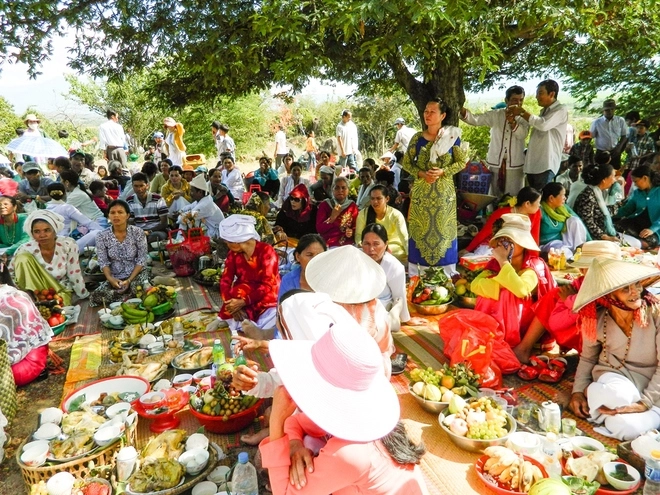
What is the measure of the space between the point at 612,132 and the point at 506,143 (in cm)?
520

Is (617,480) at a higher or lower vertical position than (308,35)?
lower

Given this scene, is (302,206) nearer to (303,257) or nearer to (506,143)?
(506,143)

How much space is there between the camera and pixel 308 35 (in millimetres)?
4141

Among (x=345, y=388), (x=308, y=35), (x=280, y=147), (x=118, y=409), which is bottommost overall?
(x=118, y=409)

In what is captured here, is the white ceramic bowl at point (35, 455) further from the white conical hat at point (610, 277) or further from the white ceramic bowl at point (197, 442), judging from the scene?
the white conical hat at point (610, 277)

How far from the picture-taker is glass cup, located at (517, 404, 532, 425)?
3.14m

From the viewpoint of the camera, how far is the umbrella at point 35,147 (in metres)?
8.20

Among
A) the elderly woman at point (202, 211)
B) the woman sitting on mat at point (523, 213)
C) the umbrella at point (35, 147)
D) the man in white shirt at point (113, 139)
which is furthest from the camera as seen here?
the man in white shirt at point (113, 139)

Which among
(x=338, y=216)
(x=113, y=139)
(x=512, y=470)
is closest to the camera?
(x=512, y=470)

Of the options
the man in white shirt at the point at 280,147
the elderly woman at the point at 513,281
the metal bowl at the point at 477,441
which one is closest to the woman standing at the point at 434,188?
the elderly woman at the point at 513,281

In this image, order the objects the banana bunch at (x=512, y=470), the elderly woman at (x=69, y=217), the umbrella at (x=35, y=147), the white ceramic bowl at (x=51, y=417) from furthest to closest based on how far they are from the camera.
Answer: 1. the umbrella at (x=35, y=147)
2. the elderly woman at (x=69, y=217)
3. the white ceramic bowl at (x=51, y=417)
4. the banana bunch at (x=512, y=470)

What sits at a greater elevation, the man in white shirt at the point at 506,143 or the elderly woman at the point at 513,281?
the man in white shirt at the point at 506,143

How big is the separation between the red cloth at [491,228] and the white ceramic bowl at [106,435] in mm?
4871

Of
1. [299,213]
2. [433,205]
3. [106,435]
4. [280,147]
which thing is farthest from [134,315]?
[280,147]
